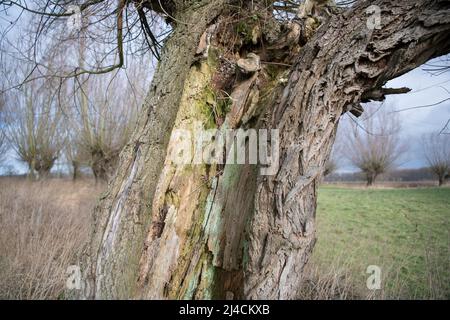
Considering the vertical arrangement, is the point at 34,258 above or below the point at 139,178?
below

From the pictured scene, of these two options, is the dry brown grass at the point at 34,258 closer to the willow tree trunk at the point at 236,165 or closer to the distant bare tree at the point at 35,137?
the willow tree trunk at the point at 236,165

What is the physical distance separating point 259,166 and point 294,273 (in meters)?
0.74

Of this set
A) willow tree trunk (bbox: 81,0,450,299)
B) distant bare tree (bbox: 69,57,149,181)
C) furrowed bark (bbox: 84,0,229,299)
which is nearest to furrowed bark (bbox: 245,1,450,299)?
willow tree trunk (bbox: 81,0,450,299)

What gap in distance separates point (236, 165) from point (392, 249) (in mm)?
4685

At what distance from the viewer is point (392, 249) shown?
5.04m

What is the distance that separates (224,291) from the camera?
77.7 inches

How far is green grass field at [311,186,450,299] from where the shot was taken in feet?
9.59

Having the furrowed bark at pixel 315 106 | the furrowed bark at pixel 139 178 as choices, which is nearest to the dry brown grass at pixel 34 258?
the furrowed bark at pixel 139 178

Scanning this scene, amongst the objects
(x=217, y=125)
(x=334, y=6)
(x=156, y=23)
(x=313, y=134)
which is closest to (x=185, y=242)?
(x=217, y=125)

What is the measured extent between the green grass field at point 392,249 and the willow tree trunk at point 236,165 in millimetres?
1827

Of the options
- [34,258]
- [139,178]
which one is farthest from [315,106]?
[34,258]

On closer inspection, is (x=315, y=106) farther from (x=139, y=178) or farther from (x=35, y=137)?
(x=35, y=137)

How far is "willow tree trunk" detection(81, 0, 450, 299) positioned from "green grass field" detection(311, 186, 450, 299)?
183 centimetres

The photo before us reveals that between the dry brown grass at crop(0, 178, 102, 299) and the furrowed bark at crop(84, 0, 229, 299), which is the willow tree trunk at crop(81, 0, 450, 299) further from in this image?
the dry brown grass at crop(0, 178, 102, 299)
